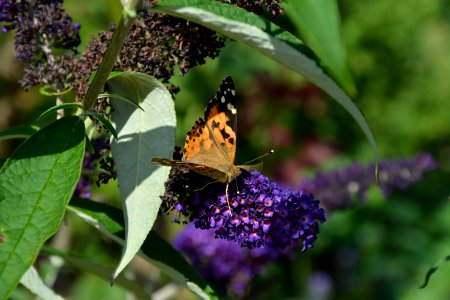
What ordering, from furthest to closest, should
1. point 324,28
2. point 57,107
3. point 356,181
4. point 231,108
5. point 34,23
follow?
1. point 356,181
2. point 231,108
3. point 34,23
4. point 57,107
5. point 324,28

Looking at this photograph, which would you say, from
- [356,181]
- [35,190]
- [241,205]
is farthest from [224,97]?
[356,181]

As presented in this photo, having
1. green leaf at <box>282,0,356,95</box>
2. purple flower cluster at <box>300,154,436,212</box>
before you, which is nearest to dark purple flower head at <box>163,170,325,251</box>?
green leaf at <box>282,0,356,95</box>

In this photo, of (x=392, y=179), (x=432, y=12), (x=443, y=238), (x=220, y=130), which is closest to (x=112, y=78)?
(x=220, y=130)

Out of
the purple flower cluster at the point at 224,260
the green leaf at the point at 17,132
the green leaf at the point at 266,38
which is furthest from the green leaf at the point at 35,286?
the purple flower cluster at the point at 224,260

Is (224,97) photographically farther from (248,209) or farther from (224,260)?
(224,260)

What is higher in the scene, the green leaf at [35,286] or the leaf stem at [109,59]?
the leaf stem at [109,59]

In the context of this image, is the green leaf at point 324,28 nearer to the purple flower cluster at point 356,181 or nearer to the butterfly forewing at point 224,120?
the butterfly forewing at point 224,120
